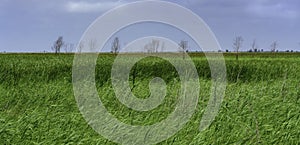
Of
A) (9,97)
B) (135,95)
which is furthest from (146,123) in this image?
(9,97)

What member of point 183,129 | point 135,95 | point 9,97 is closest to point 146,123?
point 183,129

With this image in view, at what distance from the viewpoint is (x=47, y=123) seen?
6988 mm

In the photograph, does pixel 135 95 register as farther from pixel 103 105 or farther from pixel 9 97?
pixel 9 97

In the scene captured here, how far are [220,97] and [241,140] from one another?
3.80 meters

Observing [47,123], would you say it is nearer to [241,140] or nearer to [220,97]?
[241,140]

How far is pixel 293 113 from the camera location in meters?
7.98

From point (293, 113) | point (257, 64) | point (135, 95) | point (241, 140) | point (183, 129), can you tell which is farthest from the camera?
point (257, 64)

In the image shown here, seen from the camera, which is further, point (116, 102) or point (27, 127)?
point (116, 102)

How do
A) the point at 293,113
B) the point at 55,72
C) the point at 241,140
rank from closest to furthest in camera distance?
the point at 241,140
the point at 293,113
the point at 55,72

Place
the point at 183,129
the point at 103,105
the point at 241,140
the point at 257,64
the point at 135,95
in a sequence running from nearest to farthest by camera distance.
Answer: the point at 241,140, the point at 183,129, the point at 103,105, the point at 135,95, the point at 257,64

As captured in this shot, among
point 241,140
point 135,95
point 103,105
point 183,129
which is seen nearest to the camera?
point 241,140

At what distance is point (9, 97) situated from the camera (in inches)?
453

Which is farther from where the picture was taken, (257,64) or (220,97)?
(257,64)

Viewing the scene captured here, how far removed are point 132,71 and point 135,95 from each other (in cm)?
759
